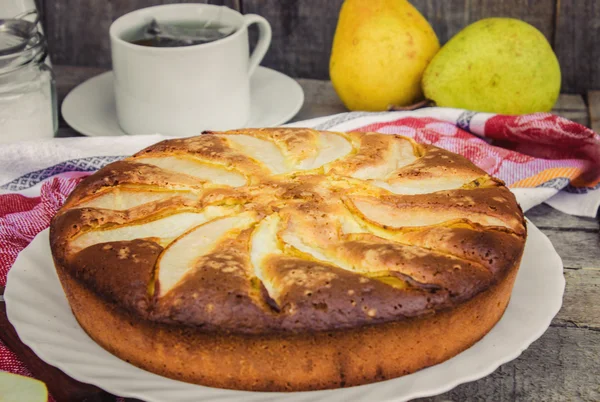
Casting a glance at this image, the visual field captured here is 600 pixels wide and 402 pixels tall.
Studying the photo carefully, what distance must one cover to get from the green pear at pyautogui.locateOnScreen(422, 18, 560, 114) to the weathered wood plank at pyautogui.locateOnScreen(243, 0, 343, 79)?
0.55 m

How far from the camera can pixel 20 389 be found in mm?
1213

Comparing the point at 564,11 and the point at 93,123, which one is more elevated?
the point at 564,11

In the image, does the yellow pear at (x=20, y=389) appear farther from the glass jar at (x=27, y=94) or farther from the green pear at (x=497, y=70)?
the green pear at (x=497, y=70)

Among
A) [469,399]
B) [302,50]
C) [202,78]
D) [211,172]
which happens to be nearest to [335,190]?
[211,172]

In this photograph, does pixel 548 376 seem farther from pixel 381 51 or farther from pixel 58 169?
pixel 58 169

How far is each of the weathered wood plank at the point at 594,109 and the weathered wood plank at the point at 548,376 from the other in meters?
1.05

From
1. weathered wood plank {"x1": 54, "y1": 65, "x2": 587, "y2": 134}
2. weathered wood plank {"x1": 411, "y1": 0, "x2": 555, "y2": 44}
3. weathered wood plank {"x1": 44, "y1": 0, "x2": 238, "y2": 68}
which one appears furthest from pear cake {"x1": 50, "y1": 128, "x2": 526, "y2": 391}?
weathered wood plank {"x1": 44, "y1": 0, "x2": 238, "y2": 68}

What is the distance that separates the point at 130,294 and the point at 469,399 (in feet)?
1.86

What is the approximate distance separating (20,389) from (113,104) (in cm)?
133

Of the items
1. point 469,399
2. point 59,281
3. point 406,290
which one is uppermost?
point 406,290

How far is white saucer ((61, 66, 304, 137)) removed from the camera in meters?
2.28

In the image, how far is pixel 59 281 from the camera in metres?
1.41

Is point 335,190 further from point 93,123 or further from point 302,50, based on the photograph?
point 302,50

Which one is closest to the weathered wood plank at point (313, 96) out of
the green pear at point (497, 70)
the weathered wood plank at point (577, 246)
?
the green pear at point (497, 70)
